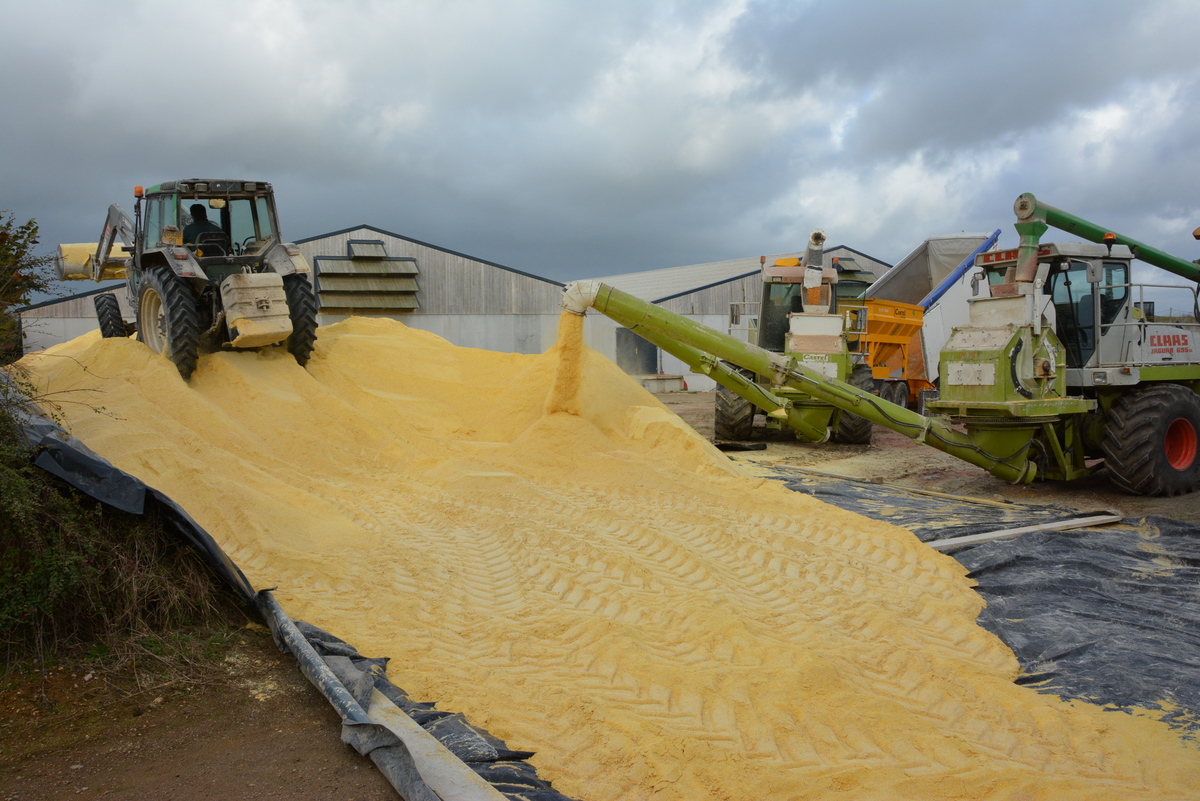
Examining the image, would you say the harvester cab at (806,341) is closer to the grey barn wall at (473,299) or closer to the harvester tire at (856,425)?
the harvester tire at (856,425)

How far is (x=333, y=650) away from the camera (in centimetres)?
378

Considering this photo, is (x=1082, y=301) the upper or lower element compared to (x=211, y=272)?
lower

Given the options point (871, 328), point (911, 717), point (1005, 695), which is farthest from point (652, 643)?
point (871, 328)

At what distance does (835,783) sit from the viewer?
3000 millimetres

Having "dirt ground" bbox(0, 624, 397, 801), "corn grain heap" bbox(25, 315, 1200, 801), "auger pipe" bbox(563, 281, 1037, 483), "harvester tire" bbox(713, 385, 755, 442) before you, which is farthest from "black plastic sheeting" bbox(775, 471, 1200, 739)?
"harvester tire" bbox(713, 385, 755, 442)

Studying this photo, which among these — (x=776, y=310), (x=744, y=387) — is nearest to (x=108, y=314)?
(x=744, y=387)

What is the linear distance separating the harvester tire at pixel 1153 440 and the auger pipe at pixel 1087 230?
1448 mm

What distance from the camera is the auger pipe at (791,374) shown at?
8.43 meters

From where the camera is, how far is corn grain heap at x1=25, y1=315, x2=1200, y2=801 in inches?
126

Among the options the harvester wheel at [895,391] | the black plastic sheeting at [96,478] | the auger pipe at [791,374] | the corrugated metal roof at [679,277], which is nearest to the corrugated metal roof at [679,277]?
the corrugated metal roof at [679,277]

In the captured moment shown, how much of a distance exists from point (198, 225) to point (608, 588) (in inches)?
303

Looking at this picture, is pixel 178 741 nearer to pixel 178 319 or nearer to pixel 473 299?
pixel 178 319

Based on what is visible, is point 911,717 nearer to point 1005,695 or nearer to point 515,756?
point 1005,695

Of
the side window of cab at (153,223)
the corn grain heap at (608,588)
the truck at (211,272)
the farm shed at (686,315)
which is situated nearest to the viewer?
the corn grain heap at (608,588)
